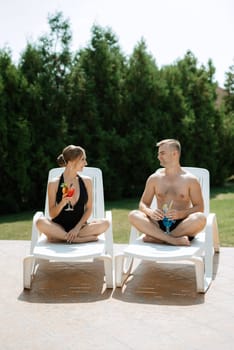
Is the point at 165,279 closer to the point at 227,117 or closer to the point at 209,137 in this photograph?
the point at 209,137

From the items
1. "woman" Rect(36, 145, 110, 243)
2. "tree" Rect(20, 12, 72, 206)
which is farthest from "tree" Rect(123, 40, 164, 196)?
"woman" Rect(36, 145, 110, 243)

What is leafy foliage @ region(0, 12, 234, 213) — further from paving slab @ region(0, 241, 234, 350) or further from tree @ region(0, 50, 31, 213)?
paving slab @ region(0, 241, 234, 350)

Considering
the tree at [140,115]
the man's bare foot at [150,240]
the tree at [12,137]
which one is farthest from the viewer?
the tree at [140,115]

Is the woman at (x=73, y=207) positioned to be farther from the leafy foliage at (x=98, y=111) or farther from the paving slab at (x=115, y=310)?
Result: the leafy foliage at (x=98, y=111)

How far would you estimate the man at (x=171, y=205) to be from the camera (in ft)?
17.9

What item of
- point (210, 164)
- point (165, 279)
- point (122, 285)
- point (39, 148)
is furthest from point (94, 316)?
point (210, 164)

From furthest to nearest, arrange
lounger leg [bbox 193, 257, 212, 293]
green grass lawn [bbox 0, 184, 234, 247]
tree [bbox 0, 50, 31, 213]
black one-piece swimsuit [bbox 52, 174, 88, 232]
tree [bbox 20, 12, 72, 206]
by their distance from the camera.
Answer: tree [bbox 20, 12, 72, 206] < tree [bbox 0, 50, 31, 213] < green grass lawn [bbox 0, 184, 234, 247] < black one-piece swimsuit [bbox 52, 174, 88, 232] < lounger leg [bbox 193, 257, 212, 293]

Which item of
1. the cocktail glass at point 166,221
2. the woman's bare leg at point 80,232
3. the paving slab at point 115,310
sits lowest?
the paving slab at point 115,310

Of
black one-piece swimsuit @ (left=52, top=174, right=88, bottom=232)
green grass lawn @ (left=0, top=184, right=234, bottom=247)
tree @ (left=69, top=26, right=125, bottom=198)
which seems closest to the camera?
black one-piece swimsuit @ (left=52, top=174, right=88, bottom=232)

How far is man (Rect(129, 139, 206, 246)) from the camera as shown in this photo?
545 centimetres

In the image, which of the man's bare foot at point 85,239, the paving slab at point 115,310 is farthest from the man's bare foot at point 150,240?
the man's bare foot at point 85,239

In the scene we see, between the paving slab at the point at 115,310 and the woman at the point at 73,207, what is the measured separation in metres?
0.50

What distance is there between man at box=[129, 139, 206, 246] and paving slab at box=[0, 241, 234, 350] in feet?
1.69

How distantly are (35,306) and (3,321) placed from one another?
1.43 ft
